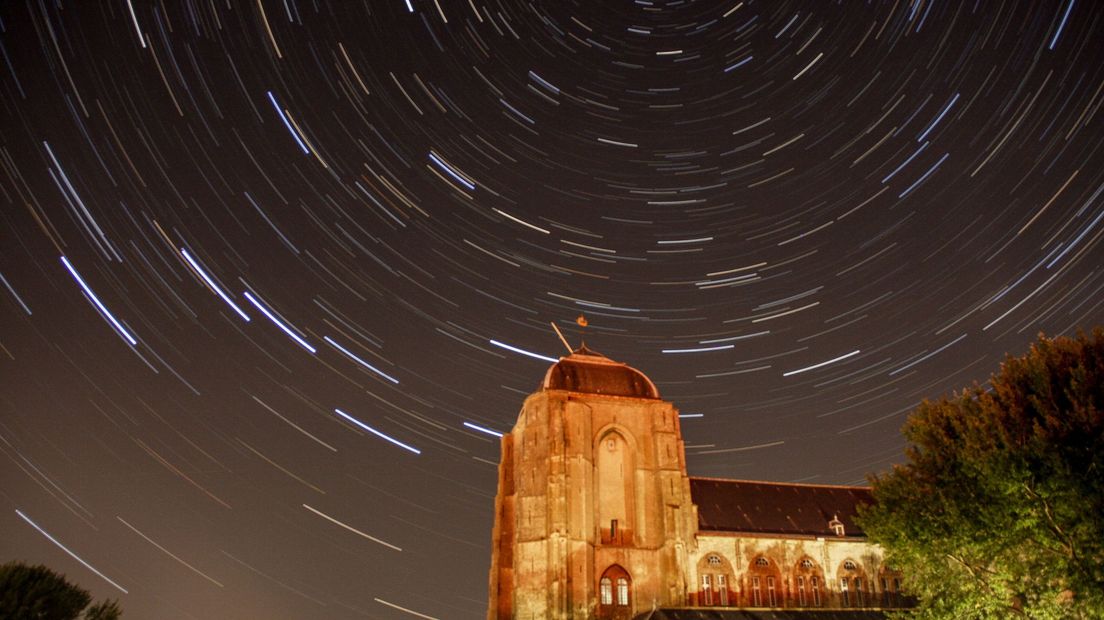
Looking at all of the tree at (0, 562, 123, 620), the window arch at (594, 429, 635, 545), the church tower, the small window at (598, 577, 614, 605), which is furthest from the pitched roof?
the tree at (0, 562, 123, 620)

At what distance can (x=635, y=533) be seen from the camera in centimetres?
4278

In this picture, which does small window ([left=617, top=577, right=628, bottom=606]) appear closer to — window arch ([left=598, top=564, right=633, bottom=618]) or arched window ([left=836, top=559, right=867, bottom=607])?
window arch ([left=598, top=564, right=633, bottom=618])

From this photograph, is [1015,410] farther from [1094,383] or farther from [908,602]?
[908,602]

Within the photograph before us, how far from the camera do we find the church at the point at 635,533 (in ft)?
134

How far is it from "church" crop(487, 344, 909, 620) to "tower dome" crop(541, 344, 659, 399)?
0.29 feet

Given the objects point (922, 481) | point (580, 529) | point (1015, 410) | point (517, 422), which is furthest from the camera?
point (517, 422)

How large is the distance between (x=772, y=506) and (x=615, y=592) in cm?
1309

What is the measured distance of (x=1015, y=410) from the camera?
25234 millimetres

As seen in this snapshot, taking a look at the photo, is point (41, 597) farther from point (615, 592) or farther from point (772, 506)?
point (772, 506)

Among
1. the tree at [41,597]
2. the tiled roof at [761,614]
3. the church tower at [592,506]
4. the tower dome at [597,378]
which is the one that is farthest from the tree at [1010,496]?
the tree at [41,597]

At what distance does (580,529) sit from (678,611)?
20.7 feet

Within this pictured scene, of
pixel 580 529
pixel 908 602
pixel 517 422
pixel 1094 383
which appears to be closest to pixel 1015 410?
pixel 1094 383

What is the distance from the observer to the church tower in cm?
4056

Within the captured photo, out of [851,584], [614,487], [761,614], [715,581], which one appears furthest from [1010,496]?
[851,584]
